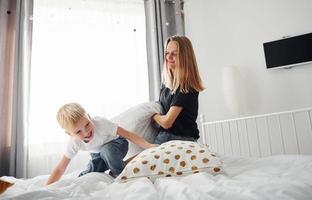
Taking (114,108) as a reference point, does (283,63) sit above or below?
above

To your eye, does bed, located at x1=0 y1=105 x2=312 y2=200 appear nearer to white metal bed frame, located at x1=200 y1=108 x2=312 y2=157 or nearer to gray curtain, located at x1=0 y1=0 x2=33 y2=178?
white metal bed frame, located at x1=200 y1=108 x2=312 y2=157

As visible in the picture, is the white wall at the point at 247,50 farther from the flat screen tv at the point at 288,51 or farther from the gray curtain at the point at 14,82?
the gray curtain at the point at 14,82

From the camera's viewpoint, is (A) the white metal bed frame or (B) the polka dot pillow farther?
(A) the white metal bed frame

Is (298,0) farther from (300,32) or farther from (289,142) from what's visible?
(289,142)

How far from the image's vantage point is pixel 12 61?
6.75 ft

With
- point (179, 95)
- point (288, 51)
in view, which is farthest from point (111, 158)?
point (288, 51)

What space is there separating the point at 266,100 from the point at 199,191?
1816 mm

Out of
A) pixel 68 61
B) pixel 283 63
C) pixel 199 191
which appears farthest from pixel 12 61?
pixel 283 63

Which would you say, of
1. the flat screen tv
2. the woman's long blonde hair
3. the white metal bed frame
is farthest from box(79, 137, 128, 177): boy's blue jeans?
the flat screen tv

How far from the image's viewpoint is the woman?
4.36 ft

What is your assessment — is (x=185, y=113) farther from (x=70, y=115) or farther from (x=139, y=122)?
(x=70, y=115)

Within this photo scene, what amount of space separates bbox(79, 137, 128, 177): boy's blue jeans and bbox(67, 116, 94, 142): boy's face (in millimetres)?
88

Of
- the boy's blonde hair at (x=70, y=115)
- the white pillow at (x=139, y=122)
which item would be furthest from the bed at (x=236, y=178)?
the white pillow at (x=139, y=122)

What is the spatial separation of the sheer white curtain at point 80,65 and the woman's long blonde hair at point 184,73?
3.05 feet
